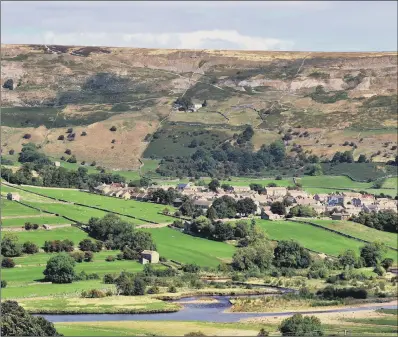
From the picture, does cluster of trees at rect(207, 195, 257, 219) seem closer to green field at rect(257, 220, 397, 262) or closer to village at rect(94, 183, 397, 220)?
village at rect(94, 183, 397, 220)

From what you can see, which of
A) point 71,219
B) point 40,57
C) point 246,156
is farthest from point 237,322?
point 40,57

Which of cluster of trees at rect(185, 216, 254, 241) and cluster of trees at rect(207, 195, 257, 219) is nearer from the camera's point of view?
cluster of trees at rect(185, 216, 254, 241)

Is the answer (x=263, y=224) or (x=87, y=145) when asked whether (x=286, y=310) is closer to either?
(x=263, y=224)

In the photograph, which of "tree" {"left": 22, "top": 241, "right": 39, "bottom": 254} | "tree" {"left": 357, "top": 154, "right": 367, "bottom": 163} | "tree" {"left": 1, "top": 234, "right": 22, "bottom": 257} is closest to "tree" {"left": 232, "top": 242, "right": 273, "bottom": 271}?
"tree" {"left": 22, "top": 241, "right": 39, "bottom": 254}

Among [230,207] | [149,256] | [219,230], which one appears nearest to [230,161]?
[230,207]

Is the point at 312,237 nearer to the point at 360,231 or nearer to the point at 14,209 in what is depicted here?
the point at 360,231

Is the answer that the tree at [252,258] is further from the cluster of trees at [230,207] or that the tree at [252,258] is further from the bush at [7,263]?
the bush at [7,263]
